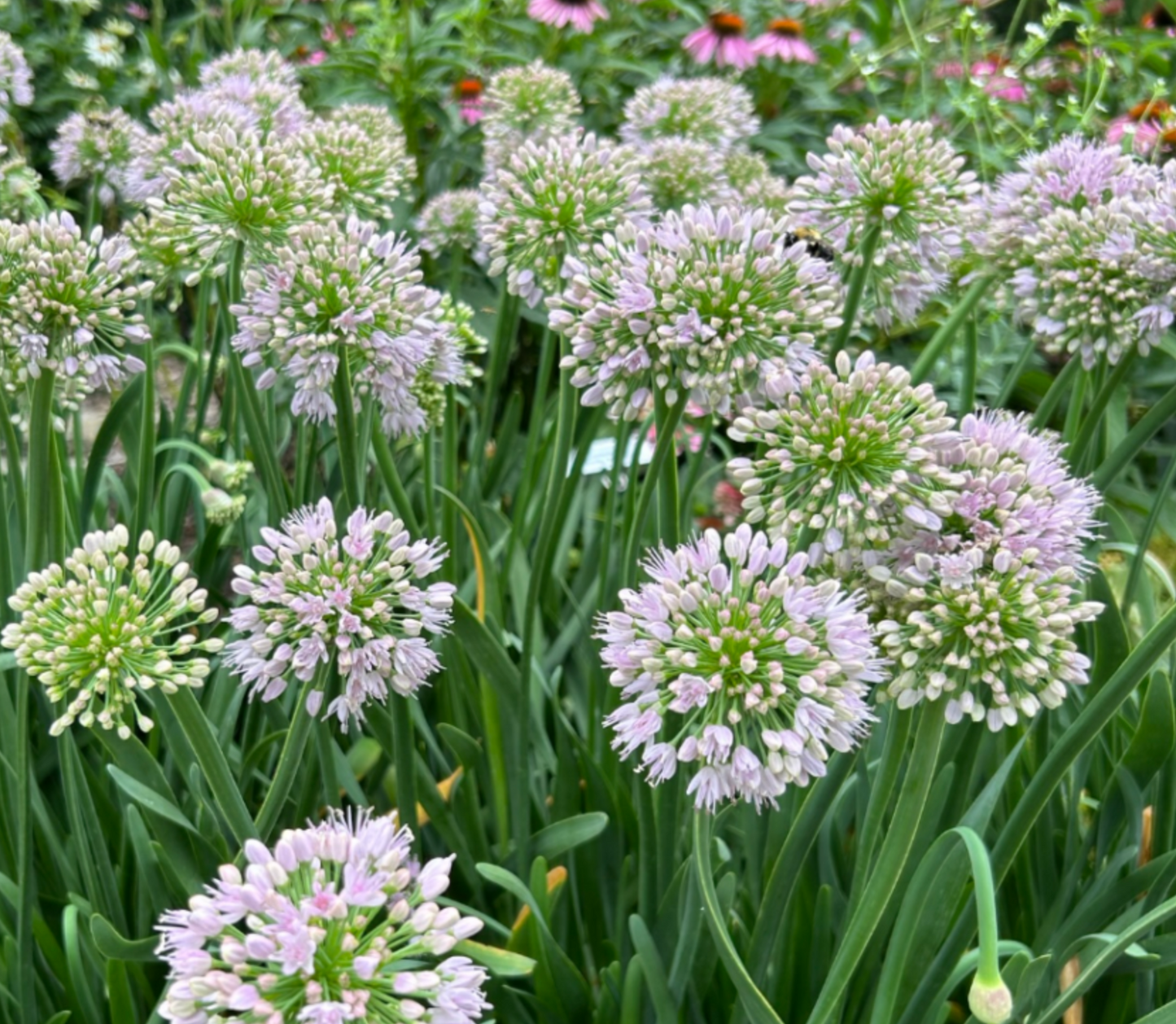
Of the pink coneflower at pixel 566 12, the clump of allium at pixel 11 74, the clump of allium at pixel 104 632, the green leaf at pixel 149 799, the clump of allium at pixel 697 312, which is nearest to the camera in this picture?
the clump of allium at pixel 104 632

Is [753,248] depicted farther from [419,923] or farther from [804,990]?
[804,990]

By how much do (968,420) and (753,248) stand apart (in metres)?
0.33

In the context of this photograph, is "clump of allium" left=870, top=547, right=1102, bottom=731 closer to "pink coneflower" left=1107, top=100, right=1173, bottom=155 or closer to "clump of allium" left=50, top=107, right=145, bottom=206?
"pink coneflower" left=1107, top=100, right=1173, bottom=155

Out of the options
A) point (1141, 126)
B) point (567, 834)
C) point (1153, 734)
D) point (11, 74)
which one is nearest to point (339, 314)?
point (567, 834)

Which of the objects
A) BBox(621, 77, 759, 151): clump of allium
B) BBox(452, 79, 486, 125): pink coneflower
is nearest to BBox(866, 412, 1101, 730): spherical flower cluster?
BBox(621, 77, 759, 151): clump of allium

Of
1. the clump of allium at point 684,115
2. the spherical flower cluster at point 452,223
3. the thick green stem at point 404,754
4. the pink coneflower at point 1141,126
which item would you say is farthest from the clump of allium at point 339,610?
the pink coneflower at point 1141,126

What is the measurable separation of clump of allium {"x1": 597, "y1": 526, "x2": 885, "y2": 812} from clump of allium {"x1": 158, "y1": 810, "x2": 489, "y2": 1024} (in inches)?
10.0

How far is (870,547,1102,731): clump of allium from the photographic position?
3.45 feet

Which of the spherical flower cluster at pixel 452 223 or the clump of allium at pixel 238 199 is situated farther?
the spherical flower cluster at pixel 452 223

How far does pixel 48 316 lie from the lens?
4.79 feet

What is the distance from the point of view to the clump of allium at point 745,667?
3.43 ft

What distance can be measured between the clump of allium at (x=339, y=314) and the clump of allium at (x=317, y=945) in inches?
25.9

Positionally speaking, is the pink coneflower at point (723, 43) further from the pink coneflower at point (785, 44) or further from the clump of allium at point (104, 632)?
the clump of allium at point (104, 632)

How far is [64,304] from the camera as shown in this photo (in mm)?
1464
